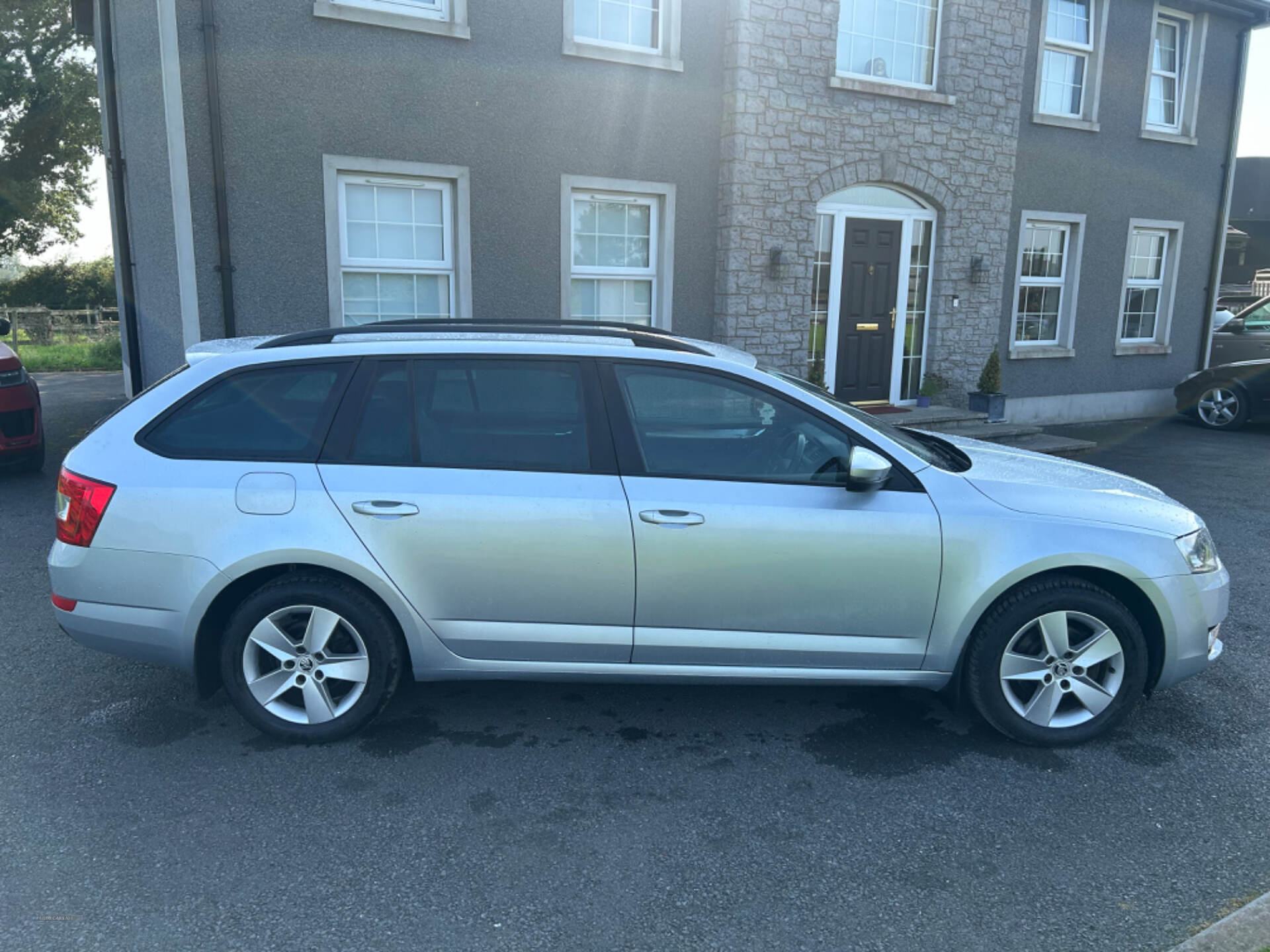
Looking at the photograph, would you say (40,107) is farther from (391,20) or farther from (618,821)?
(618,821)

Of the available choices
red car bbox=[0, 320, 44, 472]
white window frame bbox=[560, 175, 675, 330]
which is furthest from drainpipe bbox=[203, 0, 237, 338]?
white window frame bbox=[560, 175, 675, 330]

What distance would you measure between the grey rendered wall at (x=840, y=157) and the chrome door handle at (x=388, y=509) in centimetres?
684

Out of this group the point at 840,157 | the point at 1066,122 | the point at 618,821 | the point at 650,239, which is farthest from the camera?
the point at 1066,122

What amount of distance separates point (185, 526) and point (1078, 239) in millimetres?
12669

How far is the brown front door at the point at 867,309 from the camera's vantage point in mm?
11031

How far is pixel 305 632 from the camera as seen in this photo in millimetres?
3721

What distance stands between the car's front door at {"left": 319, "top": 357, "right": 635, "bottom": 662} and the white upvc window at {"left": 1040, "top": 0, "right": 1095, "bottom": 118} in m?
11.1

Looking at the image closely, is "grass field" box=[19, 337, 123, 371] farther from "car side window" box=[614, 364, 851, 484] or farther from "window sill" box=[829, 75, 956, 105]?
"car side window" box=[614, 364, 851, 484]

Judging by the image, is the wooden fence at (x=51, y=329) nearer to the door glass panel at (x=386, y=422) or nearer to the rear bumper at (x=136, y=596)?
the rear bumper at (x=136, y=596)

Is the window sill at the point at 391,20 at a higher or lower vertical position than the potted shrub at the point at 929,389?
higher

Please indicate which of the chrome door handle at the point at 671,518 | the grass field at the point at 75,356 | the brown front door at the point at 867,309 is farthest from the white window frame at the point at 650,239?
the grass field at the point at 75,356

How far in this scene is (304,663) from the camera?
3.74m

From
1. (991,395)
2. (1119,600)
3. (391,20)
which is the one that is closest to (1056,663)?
(1119,600)

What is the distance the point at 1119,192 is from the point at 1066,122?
1581mm
